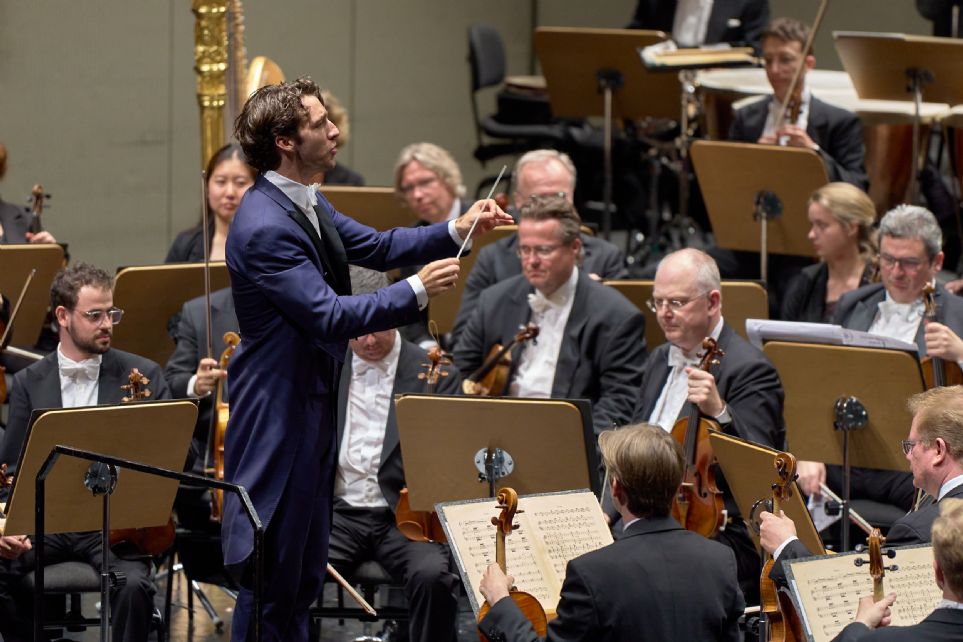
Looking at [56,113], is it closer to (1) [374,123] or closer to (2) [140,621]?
(1) [374,123]

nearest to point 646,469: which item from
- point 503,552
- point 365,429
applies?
point 503,552

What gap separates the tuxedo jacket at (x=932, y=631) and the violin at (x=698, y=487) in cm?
126

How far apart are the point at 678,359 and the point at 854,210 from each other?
1.30 metres

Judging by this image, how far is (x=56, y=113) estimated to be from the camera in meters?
7.53

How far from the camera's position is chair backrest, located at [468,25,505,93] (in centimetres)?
909

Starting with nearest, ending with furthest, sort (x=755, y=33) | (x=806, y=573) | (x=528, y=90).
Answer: (x=806, y=573)
(x=755, y=33)
(x=528, y=90)

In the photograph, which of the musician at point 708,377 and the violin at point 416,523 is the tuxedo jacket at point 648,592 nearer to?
the musician at point 708,377

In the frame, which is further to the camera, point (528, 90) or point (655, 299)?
point (528, 90)

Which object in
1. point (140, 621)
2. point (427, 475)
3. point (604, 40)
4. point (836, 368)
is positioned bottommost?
point (140, 621)

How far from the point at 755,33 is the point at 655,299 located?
4.21 meters

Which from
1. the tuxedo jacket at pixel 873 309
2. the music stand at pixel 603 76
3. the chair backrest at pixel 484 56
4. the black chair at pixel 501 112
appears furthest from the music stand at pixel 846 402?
the chair backrest at pixel 484 56

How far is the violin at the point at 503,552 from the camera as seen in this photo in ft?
10.7

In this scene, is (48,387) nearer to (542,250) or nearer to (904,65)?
(542,250)

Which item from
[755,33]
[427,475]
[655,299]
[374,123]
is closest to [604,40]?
[755,33]
